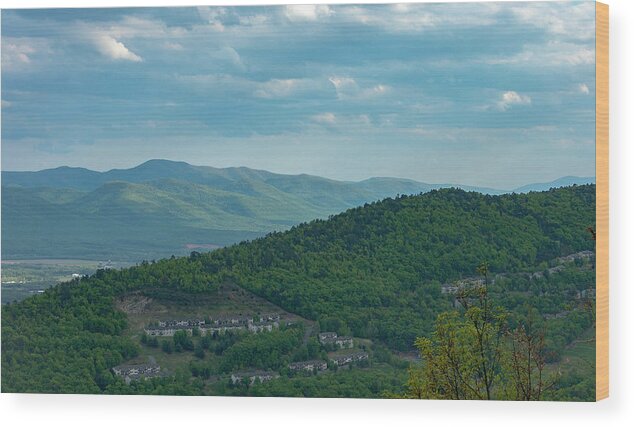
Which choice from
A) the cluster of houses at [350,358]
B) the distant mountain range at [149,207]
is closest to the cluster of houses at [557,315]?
the cluster of houses at [350,358]

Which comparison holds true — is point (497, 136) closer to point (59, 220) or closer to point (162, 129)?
point (162, 129)

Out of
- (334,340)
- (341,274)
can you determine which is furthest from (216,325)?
(341,274)

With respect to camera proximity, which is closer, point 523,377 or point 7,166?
point 523,377

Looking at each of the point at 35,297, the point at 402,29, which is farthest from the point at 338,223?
the point at 35,297

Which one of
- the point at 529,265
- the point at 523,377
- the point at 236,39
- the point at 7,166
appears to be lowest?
the point at 523,377

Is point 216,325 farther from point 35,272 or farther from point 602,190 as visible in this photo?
point 602,190

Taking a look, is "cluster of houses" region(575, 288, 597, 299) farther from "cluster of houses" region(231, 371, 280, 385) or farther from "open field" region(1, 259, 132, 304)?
"open field" region(1, 259, 132, 304)

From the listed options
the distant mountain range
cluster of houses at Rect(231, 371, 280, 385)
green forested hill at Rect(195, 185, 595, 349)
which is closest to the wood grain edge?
green forested hill at Rect(195, 185, 595, 349)

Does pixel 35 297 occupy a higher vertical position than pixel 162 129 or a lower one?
lower
